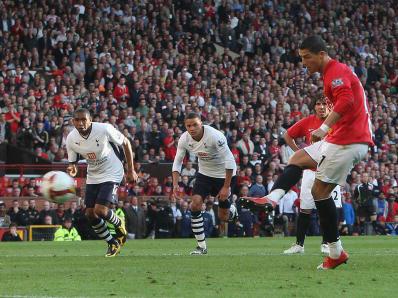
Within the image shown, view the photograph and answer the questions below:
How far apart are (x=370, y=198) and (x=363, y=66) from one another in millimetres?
10181

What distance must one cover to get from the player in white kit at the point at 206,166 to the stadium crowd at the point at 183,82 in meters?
10.7

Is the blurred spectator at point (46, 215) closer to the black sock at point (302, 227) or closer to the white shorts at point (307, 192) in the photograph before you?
the white shorts at point (307, 192)

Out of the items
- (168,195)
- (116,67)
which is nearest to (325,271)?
(168,195)

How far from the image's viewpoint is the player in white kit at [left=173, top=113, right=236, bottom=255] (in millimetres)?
16531

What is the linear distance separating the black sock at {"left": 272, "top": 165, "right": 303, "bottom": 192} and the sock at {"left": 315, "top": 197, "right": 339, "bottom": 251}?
0.39 meters

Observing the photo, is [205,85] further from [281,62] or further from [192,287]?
[192,287]

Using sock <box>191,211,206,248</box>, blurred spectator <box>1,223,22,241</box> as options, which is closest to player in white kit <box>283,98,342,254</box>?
sock <box>191,211,206,248</box>

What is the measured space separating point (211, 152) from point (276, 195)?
5.71m

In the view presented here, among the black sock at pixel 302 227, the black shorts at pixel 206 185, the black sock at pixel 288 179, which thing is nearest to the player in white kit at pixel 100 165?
the black shorts at pixel 206 185

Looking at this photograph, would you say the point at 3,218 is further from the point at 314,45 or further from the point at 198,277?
the point at 314,45

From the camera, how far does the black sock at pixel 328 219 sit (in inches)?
455

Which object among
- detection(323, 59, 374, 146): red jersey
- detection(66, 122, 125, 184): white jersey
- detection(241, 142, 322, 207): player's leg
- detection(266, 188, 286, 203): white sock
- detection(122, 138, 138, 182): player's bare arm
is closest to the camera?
detection(323, 59, 374, 146): red jersey

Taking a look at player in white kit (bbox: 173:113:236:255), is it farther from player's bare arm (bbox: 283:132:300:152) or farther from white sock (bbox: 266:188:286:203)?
white sock (bbox: 266:188:286:203)

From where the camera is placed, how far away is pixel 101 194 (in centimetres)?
1588
